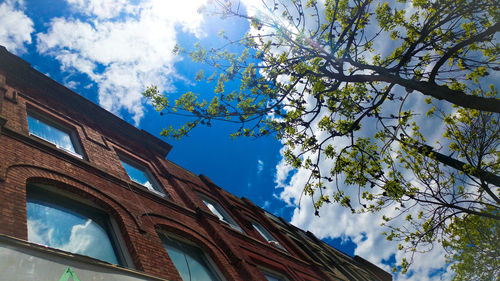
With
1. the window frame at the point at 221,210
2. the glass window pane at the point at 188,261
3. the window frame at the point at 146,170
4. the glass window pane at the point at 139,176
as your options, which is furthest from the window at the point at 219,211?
the glass window pane at the point at 188,261

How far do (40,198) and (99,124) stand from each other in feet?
15.6

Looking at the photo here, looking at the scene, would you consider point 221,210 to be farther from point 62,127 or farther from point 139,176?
point 62,127

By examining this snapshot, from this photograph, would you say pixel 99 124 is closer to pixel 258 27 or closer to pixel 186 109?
pixel 186 109

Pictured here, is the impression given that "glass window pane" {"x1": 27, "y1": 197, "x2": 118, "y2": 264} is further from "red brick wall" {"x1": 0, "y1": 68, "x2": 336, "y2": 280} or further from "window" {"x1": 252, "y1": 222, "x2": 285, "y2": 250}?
"window" {"x1": 252, "y1": 222, "x2": 285, "y2": 250}

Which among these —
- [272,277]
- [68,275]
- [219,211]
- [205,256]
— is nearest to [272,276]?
[272,277]

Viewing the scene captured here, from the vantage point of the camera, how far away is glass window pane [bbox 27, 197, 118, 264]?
4.58 m

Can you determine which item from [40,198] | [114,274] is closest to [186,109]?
[40,198]

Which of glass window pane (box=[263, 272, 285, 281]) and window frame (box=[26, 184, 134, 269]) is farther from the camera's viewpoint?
glass window pane (box=[263, 272, 285, 281])

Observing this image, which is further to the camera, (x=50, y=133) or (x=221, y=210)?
(x=221, y=210)

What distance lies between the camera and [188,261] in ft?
22.5

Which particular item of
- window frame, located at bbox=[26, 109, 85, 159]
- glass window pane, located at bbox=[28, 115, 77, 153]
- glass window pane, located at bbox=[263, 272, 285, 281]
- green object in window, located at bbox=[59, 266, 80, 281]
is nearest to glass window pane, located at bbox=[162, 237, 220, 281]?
glass window pane, located at bbox=[263, 272, 285, 281]

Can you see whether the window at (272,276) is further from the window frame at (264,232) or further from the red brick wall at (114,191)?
the window frame at (264,232)

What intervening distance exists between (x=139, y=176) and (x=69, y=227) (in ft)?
14.2

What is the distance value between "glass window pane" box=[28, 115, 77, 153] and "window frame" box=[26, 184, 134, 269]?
228cm
